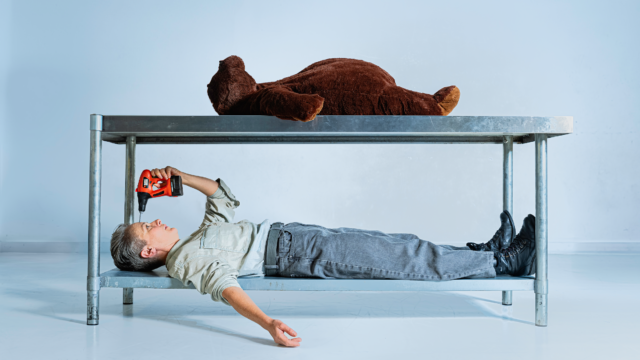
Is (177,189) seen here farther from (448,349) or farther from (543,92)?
(543,92)

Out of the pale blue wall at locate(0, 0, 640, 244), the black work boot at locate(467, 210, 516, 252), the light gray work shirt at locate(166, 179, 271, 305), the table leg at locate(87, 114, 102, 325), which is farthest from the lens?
the pale blue wall at locate(0, 0, 640, 244)

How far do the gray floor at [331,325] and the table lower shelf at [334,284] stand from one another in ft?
0.40

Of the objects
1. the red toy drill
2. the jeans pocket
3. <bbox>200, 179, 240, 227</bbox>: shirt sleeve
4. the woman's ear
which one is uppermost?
the red toy drill

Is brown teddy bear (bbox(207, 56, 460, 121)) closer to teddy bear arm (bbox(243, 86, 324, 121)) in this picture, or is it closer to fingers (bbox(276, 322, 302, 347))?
teddy bear arm (bbox(243, 86, 324, 121))

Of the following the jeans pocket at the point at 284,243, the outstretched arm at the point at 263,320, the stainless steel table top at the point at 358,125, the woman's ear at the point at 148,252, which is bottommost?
the outstretched arm at the point at 263,320

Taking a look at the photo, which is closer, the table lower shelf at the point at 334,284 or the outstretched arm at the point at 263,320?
the outstretched arm at the point at 263,320

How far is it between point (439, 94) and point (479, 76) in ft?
6.25

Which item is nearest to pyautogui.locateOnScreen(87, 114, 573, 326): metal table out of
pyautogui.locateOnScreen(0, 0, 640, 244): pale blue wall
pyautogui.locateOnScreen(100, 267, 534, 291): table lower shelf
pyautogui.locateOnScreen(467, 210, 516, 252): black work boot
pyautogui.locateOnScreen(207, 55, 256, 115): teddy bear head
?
pyautogui.locateOnScreen(100, 267, 534, 291): table lower shelf

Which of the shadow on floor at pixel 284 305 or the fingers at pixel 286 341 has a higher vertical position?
the fingers at pixel 286 341

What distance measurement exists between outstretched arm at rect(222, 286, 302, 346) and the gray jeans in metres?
0.22

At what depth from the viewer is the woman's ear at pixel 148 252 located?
1.46 meters

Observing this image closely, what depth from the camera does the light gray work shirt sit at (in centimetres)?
130

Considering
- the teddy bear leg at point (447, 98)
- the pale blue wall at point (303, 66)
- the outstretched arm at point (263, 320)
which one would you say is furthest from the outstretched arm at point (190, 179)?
the pale blue wall at point (303, 66)

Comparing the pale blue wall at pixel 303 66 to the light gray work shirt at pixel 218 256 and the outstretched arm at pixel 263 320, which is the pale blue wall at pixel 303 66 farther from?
the outstretched arm at pixel 263 320
